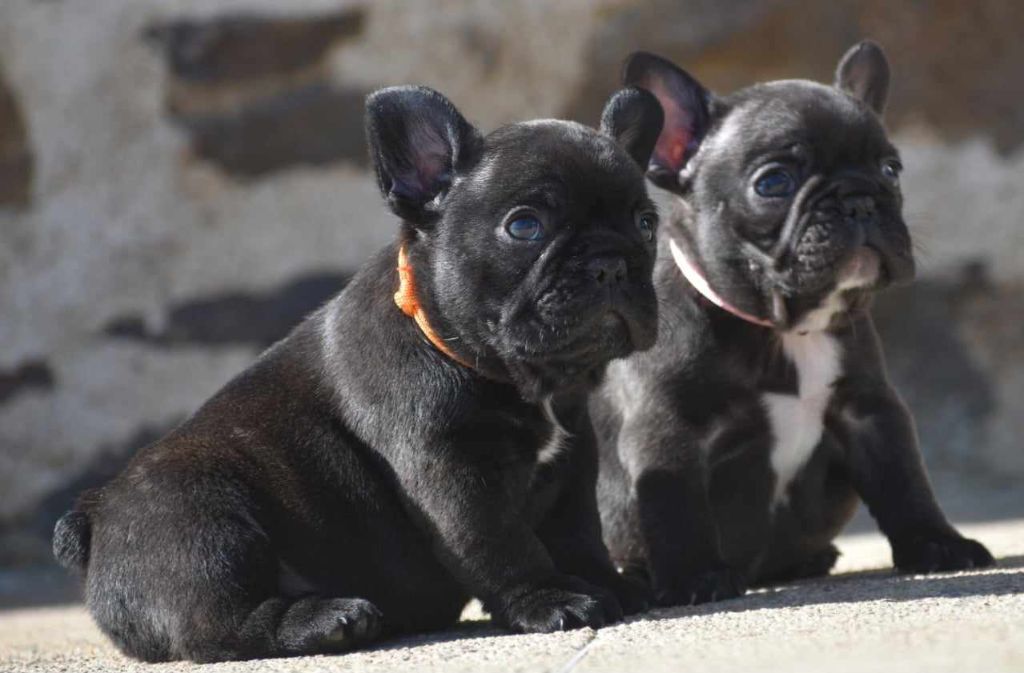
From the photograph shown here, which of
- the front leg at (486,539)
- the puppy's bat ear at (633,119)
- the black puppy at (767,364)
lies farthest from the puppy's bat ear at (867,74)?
the front leg at (486,539)

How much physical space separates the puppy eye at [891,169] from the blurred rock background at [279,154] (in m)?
3.45

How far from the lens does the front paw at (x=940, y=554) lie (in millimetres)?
5020

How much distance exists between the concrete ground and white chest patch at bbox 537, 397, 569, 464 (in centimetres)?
50

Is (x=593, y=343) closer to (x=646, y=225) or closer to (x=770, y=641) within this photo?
(x=646, y=225)

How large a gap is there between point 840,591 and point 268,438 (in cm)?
165

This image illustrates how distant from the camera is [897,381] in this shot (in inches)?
348

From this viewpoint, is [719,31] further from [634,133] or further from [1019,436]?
[634,133]

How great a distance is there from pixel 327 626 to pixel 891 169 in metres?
2.34

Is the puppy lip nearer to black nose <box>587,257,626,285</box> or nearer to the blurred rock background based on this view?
black nose <box>587,257,626,285</box>

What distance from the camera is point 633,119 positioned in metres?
4.93

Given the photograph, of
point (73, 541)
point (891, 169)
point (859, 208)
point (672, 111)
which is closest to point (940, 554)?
point (859, 208)

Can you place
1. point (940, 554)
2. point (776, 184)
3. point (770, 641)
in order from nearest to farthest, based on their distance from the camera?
point (770, 641)
point (940, 554)
point (776, 184)

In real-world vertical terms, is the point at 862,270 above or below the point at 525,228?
above

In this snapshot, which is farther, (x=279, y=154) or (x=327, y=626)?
(x=279, y=154)
